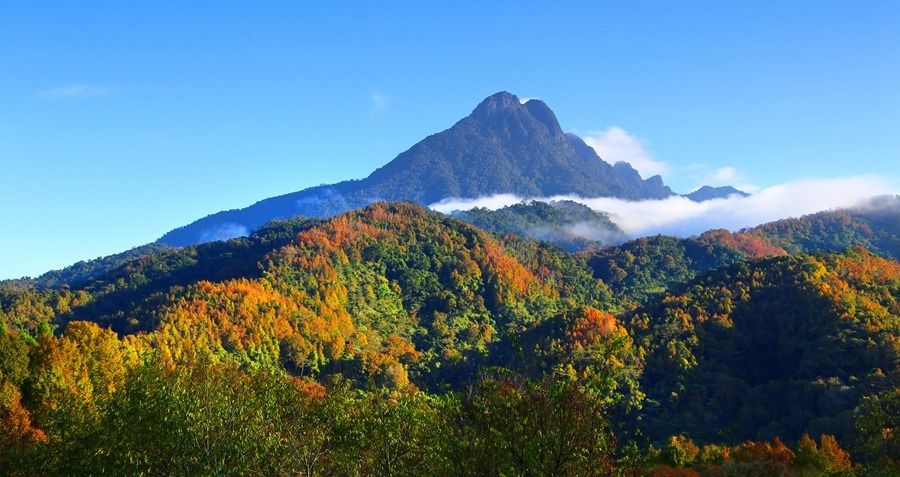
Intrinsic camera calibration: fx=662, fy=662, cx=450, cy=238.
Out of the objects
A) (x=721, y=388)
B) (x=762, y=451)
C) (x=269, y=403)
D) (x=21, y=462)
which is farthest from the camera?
(x=721, y=388)

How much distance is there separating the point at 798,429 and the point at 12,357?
157004 millimetres

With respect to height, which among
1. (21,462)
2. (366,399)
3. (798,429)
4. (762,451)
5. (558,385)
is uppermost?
(558,385)

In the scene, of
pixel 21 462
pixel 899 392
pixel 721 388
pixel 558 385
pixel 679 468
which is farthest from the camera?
pixel 721 388

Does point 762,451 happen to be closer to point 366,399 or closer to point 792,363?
point 366,399

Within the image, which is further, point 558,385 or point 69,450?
point 69,450

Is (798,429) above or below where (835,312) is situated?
below

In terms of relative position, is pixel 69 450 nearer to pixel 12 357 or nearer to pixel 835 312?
pixel 12 357

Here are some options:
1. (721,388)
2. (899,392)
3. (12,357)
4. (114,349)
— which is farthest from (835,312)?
(12,357)

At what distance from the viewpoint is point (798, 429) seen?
15500cm

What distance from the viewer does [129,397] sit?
42.8 meters

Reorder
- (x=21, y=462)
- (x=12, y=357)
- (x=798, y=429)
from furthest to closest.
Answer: (x=798, y=429)
(x=12, y=357)
(x=21, y=462)

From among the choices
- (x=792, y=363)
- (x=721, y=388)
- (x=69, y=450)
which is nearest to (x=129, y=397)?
(x=69, y=450)

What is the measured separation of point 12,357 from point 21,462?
37.9 m

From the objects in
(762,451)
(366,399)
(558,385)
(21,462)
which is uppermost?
(558,385)
